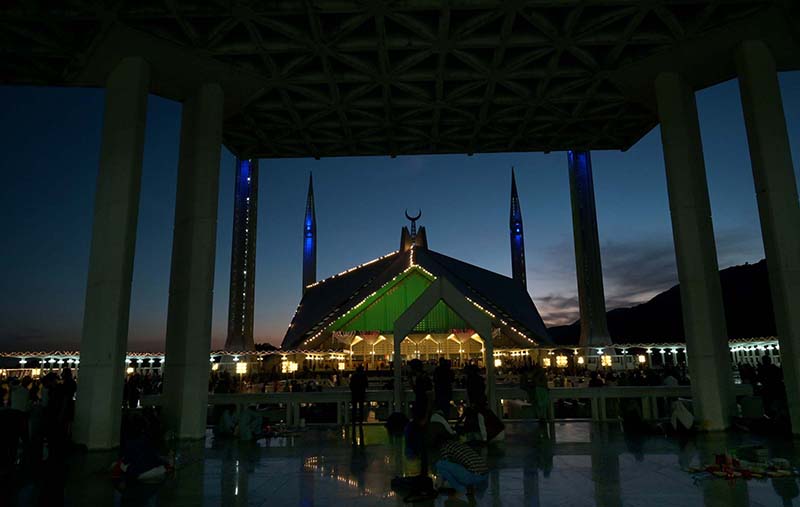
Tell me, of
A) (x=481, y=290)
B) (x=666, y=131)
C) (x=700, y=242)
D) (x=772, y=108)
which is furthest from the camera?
(x=481, y=290)

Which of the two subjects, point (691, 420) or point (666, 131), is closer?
point (691, 420)

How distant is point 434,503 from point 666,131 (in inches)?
460

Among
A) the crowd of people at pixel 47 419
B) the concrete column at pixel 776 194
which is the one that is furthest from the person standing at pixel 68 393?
the concrete column at pixel 776 194

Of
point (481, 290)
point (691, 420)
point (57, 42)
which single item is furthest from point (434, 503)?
point (481, 290)

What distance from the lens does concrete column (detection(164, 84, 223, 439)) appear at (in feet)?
40.7

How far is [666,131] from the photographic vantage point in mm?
13672

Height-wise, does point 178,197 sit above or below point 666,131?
below

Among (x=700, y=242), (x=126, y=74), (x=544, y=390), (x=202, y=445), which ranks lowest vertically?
(x=202, y=445)

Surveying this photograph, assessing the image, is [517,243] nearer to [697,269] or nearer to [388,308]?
[388,308]

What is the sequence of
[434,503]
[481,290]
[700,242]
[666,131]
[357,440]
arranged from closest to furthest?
[434,503] < [357,440] < [700,242] < [666,131] < [481,290]

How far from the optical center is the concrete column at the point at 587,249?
34.6 metres

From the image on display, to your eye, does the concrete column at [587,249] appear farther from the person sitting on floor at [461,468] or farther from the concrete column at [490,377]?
the person sitting on floor at [461,468]

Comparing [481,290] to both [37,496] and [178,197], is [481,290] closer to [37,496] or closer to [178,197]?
[178,197]

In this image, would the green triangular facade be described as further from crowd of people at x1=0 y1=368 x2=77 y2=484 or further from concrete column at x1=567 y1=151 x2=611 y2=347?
crowd of people at x1=0 y1=368 x2=77 y2=484
